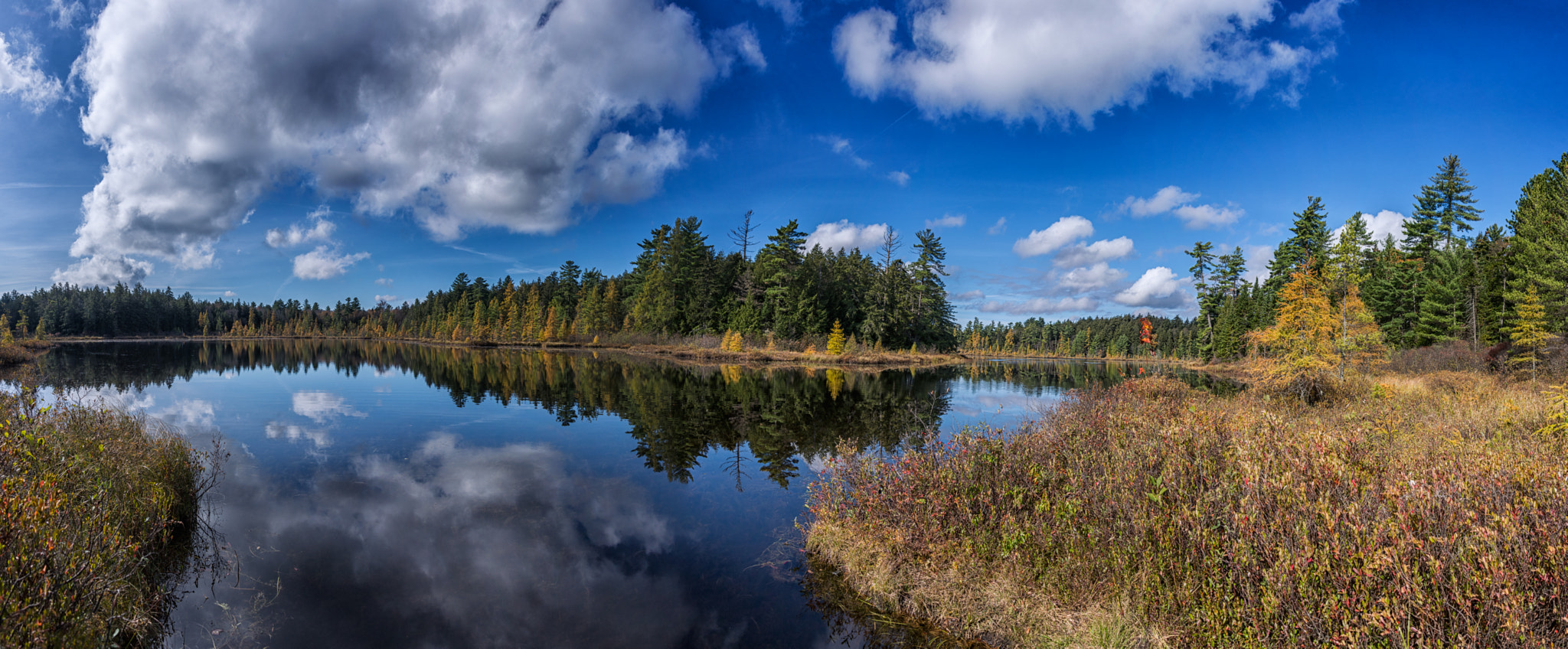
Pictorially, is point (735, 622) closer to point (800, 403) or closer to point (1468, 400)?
point (800, 403)

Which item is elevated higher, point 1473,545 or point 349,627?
point 1473,545

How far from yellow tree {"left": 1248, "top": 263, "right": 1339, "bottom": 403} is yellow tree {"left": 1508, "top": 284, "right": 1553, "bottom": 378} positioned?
10.9 meters

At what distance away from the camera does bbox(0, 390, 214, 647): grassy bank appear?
13.9 ft

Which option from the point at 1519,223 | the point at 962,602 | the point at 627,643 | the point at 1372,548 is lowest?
the point at 627,643

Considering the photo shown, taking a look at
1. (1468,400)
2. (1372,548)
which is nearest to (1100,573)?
(1372,548)

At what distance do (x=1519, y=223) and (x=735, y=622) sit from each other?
66.1 metres

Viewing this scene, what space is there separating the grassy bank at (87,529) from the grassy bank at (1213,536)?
7302 millimetres

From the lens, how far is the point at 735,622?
23.1 feet

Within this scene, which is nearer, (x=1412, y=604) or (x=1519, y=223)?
(x=1412, y=604)

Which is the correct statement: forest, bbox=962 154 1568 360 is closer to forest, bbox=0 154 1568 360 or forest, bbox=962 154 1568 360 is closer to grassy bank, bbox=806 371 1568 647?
forest, bbox=0 154 1568 360

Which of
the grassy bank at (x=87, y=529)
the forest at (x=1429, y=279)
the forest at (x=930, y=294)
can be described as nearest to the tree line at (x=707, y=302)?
the forest at (x=930, y=294)

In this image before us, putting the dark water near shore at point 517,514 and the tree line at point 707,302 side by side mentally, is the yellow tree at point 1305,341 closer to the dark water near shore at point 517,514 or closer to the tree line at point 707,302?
the dark water near shore at point 517,514

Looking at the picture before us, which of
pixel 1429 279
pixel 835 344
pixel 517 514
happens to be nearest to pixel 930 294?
pixel 835 344

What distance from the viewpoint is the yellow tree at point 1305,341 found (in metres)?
25.6
